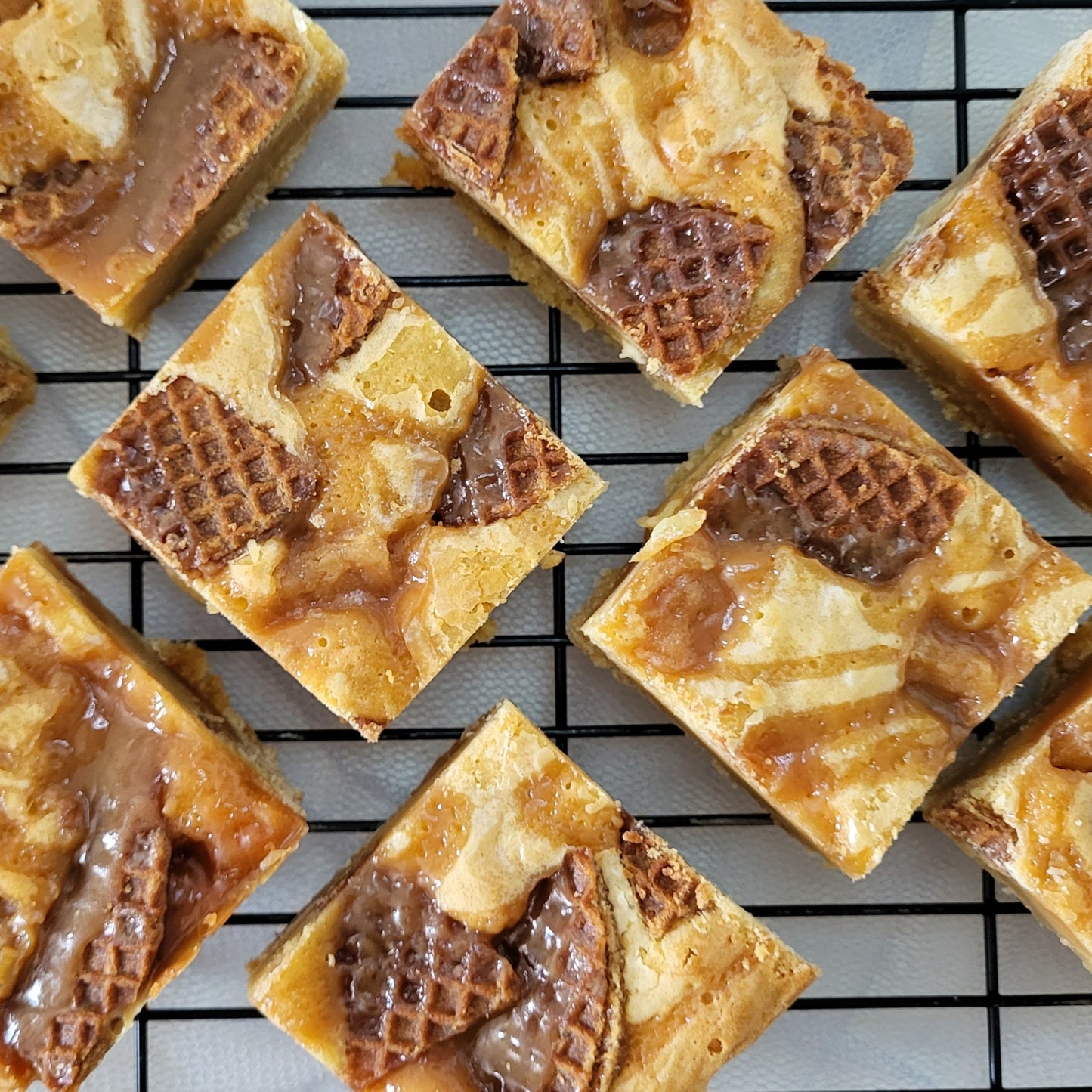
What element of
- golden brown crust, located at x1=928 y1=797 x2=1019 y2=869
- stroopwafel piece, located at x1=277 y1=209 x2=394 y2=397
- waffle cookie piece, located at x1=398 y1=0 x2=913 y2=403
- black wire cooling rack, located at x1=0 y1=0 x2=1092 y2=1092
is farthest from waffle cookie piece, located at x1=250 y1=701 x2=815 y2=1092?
waffle cookie piece, located at x1=398 y1=0 x2=913 y2=403

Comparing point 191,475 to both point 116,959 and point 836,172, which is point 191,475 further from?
point 836,172

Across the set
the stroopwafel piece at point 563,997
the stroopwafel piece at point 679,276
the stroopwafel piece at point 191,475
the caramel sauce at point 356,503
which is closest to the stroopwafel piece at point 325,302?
the caramel sauce at point 356,503

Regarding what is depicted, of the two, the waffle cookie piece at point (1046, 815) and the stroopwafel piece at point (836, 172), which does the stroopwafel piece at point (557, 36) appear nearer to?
the stroopwafel piece at point (836, 172)

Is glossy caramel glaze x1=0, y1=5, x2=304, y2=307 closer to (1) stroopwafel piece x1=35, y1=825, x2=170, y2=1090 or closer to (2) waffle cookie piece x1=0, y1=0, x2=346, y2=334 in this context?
(2) waffle cookie piece x1=0, y1=0, x2=346, y2=334

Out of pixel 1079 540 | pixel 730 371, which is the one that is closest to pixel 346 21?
pixel 730 371

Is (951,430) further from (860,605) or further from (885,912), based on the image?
(885,912)
